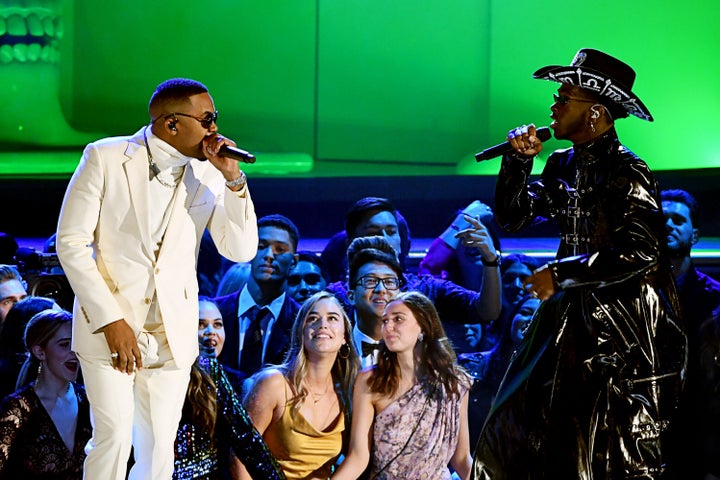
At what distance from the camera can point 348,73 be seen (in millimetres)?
5570

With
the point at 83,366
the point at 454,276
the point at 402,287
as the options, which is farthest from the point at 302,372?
the point at 83,366

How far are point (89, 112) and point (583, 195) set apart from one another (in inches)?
152

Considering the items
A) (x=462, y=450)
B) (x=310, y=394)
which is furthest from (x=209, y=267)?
(x=462, y=450)

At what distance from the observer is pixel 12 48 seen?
593 centimetres

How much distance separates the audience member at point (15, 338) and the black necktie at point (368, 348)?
51.4 inches

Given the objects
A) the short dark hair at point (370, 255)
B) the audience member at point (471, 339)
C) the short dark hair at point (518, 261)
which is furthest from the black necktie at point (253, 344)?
the short dark hair at point (518, 261)

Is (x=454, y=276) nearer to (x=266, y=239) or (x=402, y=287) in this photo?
(x=402, y=287)

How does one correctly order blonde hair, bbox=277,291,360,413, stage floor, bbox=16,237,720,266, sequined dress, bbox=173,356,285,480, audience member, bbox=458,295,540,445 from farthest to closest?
stage floor, bbox=16,237,720,266
audience member, bbox=458,295,540,445
blonde hair, bbox=277,291,360,413
sequined dress, bbox=173,356,285,480

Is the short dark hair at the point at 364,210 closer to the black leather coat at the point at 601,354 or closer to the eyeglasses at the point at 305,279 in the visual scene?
the eyeglasses at the point at 305,279

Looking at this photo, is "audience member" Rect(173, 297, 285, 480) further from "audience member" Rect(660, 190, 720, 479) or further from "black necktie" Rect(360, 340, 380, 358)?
"audience member" Rect(660, 190, 720, 479)

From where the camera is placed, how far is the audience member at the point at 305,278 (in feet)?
15.2

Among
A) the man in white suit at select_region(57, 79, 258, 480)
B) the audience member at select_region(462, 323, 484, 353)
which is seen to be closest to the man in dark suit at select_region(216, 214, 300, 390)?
the audience member at select_region(462, 323, 484, 353)

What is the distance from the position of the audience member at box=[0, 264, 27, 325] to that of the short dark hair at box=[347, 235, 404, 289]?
1471 mm

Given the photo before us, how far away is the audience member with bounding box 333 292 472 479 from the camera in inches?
149
